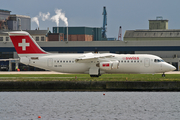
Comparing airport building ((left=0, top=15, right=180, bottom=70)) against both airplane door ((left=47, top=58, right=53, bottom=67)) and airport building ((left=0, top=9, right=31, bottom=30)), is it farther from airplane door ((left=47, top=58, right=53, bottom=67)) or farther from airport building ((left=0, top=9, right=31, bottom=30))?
airport building ((left=0, top=9, right=31, bottom=30))

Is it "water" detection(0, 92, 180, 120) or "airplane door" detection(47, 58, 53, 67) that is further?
"airplane door" detection(47, 58, 53, 67)

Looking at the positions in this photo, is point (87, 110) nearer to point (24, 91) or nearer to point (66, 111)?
point (66, 111)

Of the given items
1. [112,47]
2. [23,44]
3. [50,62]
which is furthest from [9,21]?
[50,62]

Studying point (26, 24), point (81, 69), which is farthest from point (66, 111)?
point (26, 24)

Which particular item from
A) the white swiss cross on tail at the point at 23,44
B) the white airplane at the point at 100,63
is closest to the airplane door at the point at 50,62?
the white airplane at the point at 100,63

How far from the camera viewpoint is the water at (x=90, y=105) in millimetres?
34469

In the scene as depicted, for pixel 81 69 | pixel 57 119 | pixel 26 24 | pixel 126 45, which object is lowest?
pixel 57 119

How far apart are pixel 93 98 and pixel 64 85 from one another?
566cm

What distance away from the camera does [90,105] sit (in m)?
40.5

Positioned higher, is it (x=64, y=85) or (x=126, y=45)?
(x=126, y=45)

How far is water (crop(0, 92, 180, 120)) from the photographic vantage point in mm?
34469

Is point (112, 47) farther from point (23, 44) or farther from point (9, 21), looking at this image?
point (9, 21)

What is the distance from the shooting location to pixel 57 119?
33062 millimetres

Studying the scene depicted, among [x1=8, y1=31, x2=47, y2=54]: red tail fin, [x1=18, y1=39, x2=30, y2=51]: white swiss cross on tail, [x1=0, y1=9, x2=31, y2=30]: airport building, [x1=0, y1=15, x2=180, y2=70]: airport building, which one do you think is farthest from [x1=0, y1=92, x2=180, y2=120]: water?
[x1=0, y1=9, x2=31, y2=30]: airport building
